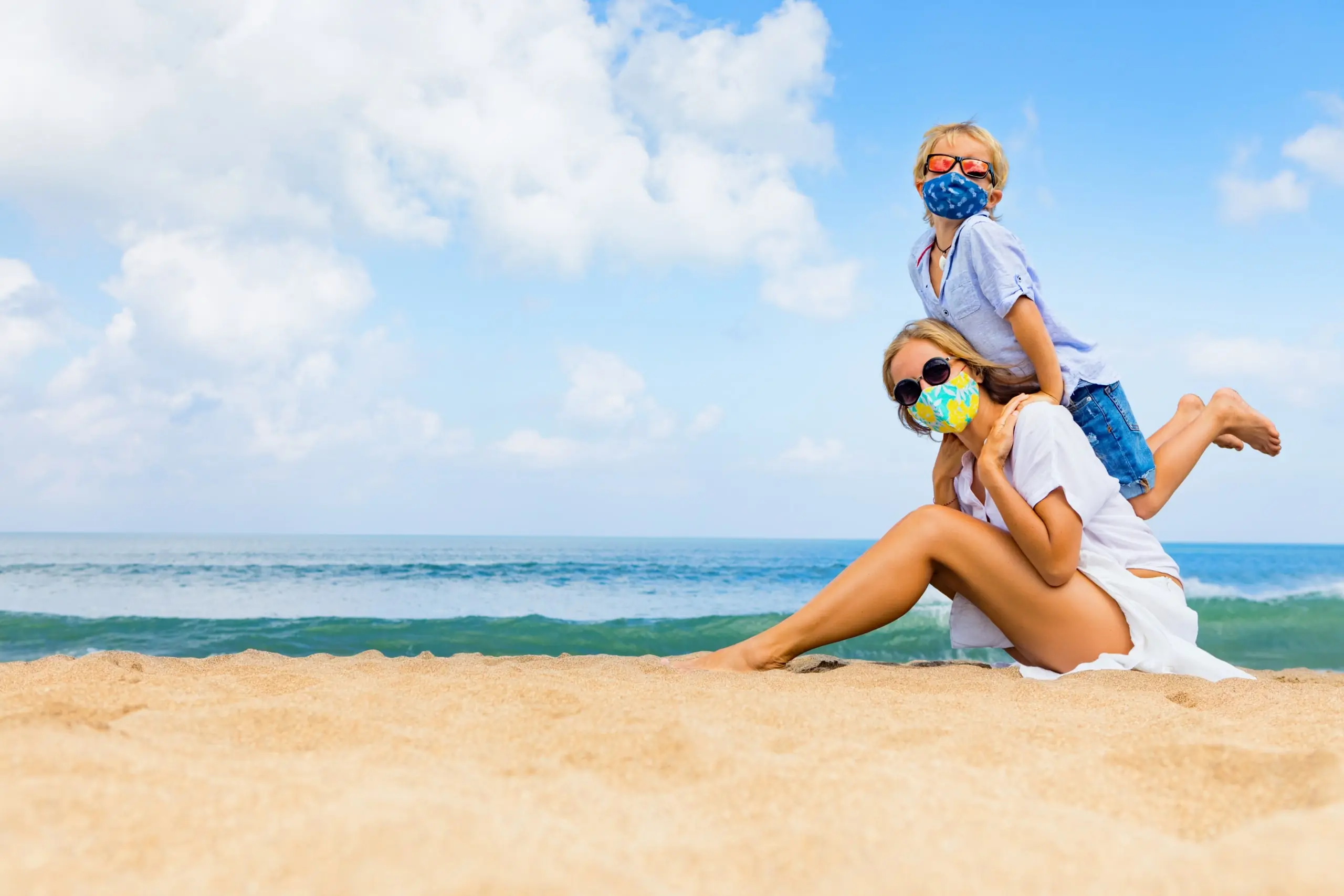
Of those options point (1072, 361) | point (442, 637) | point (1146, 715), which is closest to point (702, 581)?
point (442, 637)

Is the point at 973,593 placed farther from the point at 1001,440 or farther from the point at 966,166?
the point at 966,166

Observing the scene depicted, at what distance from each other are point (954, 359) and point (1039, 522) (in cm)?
65

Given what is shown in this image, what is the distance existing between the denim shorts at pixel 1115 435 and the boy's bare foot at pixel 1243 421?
0.46m

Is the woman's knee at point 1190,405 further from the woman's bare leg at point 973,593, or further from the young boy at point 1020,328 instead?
the woman's bare leg at point 973,593

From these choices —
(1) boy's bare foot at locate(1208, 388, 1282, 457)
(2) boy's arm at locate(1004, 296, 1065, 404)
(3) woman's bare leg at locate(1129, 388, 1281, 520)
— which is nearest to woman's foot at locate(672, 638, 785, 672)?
(2) boy's arm at locate(1004, 296, 1065, 404)

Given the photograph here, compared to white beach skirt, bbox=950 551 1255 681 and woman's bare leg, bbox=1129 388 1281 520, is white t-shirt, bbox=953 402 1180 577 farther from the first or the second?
woman's bare leg, bbox=1129 388 1281 520

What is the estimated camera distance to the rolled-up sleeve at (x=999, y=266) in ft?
9.57

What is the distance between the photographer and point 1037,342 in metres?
2.93

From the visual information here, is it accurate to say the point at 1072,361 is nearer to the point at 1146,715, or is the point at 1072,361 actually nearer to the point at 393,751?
the point at 1146,715

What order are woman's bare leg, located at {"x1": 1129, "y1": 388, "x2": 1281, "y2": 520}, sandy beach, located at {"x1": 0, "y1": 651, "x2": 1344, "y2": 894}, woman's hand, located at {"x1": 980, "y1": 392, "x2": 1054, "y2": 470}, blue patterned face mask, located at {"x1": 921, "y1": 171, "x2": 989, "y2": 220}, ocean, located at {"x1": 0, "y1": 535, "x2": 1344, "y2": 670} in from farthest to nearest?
ocean, located at {"x1": 0, "y1": 535, "x2": 1344, "y2": 670} < woman's bare leg, located at {"x1": 1129, "y1": 388, "x2": 1281, "y2": 520} < blue patterned face mask, located at {"x1": 921, "y1": 171, "x2": 989, "y2": 220} < woman's hand, located at {"x1": 980, "y1": 392, "x2": 1054, "y2": 470} < sandy beach, located at {"x1": 0, "y1": 651, "x2": 1344, "y2": 894}

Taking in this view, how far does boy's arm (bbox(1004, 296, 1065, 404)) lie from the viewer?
2924 mm

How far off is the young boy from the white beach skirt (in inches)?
21.4

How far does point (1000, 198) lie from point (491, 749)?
2.92 m

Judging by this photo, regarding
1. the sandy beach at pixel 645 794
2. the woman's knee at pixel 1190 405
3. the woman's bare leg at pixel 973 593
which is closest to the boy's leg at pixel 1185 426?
the woman's knee at pixel 1190 405
